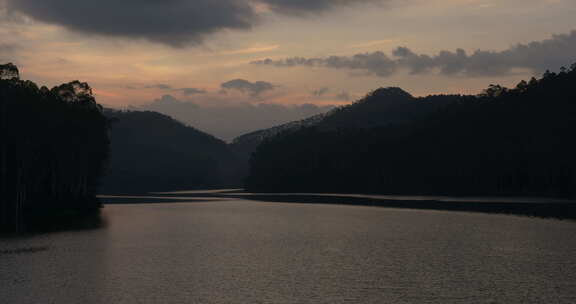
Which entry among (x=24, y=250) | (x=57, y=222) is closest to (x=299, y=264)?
(x=24, y=250)

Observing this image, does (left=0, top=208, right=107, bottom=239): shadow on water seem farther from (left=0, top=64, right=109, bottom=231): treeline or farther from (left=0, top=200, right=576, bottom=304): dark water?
(left=0, top=200, right=576, bottom=304): dark water

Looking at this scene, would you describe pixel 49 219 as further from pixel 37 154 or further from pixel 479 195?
pixel 479 195

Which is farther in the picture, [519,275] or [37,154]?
[37,154]

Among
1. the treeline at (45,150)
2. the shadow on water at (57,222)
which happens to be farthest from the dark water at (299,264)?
the treeline at (45,150)

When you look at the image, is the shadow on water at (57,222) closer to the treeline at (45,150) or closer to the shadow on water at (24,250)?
the treeline at (45,150)


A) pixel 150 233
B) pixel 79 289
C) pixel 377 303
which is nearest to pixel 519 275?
pixel 377 303
